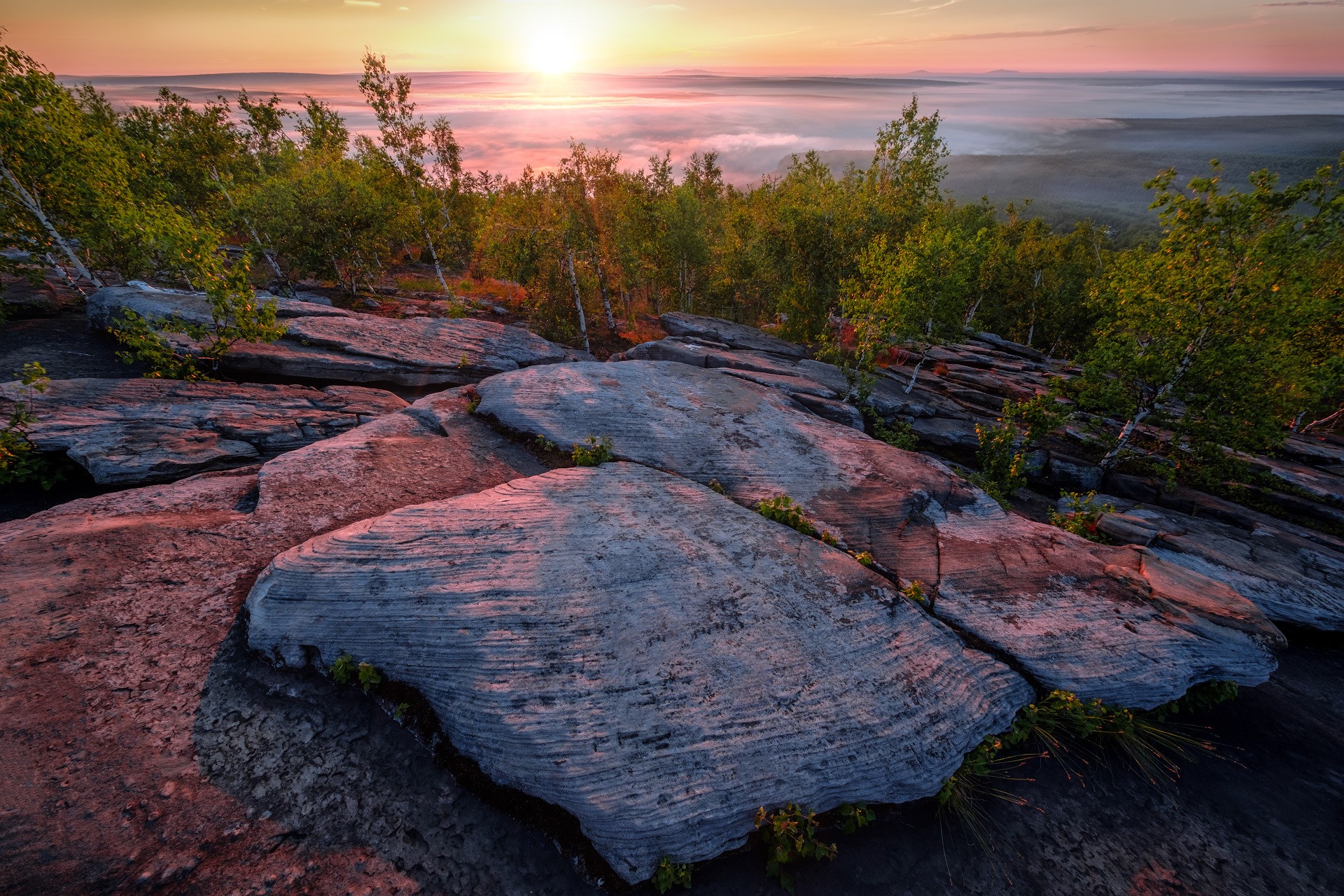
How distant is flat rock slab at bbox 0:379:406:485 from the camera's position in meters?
13.0

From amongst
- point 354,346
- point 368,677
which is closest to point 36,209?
point 354,346

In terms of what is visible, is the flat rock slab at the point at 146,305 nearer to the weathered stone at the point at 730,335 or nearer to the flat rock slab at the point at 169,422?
the flat rock slab at the point at 169,422

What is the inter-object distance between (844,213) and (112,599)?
134 feet

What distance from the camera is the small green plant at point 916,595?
37.4ft

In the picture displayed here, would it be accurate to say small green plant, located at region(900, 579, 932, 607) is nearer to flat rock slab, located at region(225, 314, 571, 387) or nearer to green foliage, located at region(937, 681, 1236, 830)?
green foliage, located at region(937, 681, 1236, 830)

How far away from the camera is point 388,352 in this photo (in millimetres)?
22828

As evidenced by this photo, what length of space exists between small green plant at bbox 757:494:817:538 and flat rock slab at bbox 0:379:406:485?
16.2 metres

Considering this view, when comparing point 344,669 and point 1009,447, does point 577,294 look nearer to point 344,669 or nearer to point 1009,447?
point 1009,447

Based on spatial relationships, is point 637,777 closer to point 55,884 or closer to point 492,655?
point 492,655

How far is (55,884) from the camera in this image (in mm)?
5930

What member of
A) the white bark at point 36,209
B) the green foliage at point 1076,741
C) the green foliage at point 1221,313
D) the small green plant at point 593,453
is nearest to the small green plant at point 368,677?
the small green plant at point 593,453

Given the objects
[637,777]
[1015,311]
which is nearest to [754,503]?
[637,777]

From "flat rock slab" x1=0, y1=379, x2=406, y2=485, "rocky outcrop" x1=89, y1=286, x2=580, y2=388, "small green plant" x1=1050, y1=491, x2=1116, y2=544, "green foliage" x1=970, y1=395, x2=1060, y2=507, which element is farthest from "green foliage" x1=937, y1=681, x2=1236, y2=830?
"rocky outcrop" x1=89, y1=286, x2=580, y2=388

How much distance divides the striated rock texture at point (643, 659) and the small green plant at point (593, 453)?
3243 millimetres
